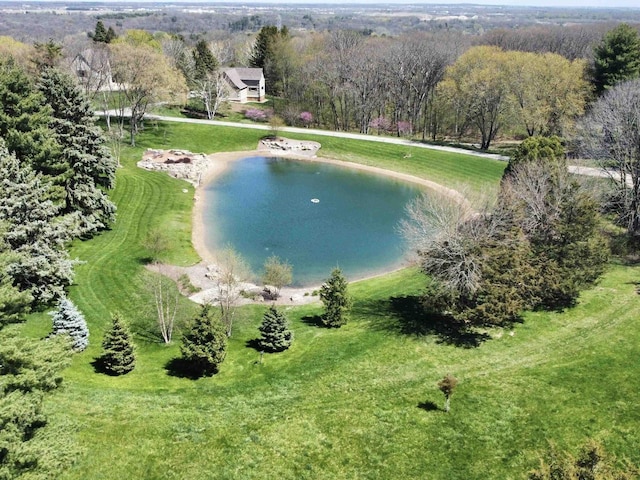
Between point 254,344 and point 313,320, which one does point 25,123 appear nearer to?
point 254,344

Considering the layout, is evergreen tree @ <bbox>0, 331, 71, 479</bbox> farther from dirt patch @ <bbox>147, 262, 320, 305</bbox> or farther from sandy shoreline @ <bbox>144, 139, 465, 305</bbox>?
sandy shoreline @ <bbox>144, 139, 465, 305</bbox>

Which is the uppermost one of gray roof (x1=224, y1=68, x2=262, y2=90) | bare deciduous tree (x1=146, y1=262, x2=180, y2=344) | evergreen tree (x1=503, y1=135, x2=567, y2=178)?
gray roof (x1=224, y1=68, x2=262, y2=90)

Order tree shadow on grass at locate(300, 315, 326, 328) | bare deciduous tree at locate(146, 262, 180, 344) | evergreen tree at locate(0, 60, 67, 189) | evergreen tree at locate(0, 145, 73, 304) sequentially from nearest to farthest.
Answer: bare deciduous tree at locate(146, 262, 180, 344) < evergreen tree at locate(0, 145, 73, 304) < tree shadow on grass at locate(300, 315, 326, 328) < evergreen tree at locate(0, 60, 67, 189)

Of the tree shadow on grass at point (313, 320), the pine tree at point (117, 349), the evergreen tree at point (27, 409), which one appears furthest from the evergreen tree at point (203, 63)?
the evergreen tree at point (27, 409)

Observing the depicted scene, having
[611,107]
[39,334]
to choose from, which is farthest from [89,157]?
A: [611,107]

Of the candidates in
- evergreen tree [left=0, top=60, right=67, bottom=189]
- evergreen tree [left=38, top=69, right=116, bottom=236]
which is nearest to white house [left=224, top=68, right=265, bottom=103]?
evergreen tree [left=38, top=69, right=116, bottom=236]

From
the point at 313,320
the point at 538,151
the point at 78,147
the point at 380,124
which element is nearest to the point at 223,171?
the point at 78,147

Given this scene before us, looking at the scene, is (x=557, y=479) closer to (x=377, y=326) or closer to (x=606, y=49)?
(x=377, y=326)

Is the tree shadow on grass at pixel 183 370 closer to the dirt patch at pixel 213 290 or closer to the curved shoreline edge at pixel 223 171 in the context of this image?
the dirt patch at pixel 213 290
